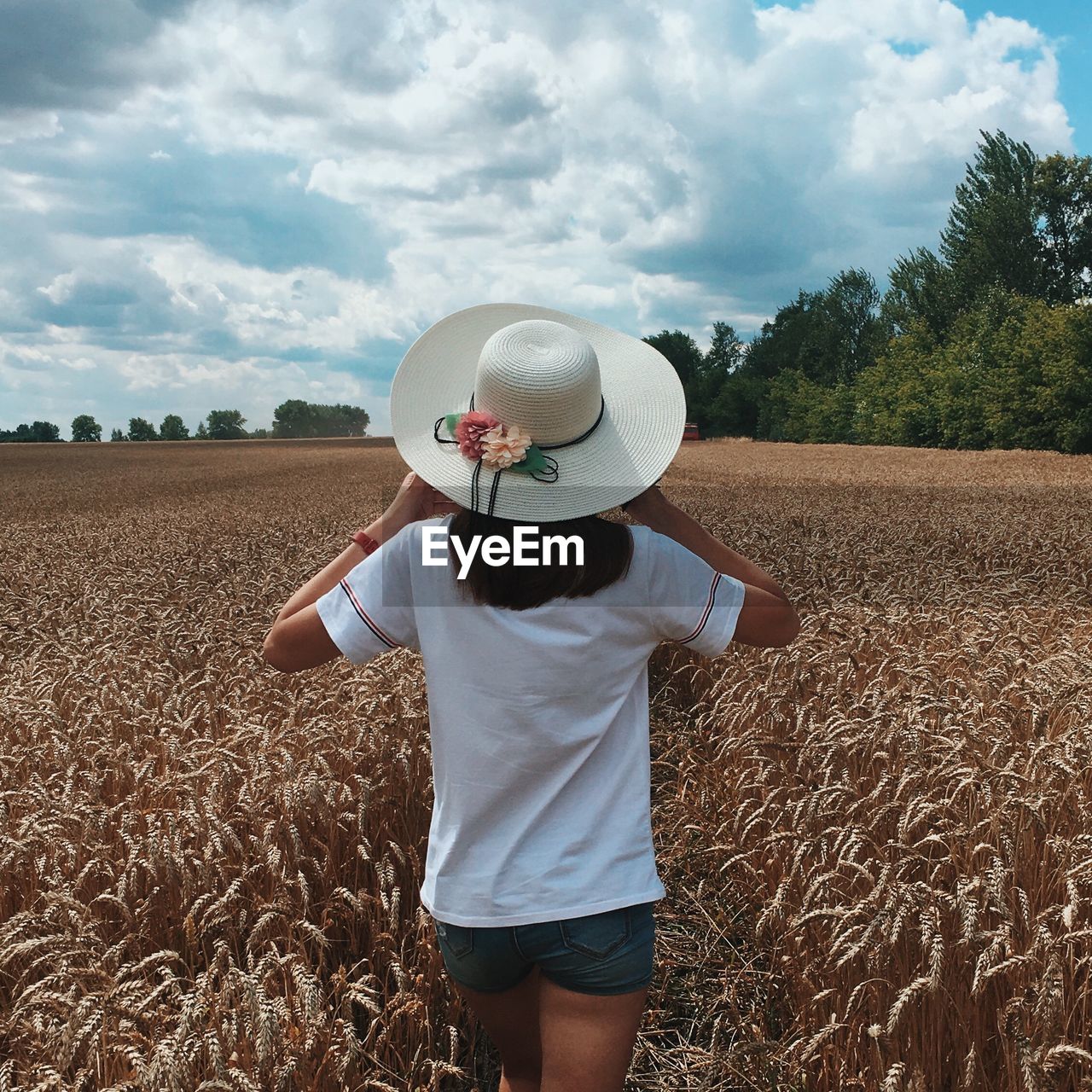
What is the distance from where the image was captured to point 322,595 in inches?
81.1

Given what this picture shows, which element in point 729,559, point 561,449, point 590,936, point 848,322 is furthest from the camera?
point 848,322

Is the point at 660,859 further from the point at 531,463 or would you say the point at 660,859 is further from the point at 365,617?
the point at 531,463

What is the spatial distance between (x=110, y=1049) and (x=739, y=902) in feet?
7.61

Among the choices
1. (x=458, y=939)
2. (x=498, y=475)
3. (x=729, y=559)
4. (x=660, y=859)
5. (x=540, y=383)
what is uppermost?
(x=540, y=383)

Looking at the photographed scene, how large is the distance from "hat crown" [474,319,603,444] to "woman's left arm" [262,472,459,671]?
269 millimetres

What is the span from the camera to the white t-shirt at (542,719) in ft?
5.77

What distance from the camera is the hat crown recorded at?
176 cm

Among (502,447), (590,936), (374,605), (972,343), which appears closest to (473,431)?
(502,447)

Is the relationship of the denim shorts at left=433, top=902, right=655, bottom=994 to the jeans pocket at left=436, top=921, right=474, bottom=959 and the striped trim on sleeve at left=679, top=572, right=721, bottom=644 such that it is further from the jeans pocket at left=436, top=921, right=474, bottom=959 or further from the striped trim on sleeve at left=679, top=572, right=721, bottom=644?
the striped trim on sleeve at left=679, top=572, right=721, bottom=644

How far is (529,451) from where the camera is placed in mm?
1776

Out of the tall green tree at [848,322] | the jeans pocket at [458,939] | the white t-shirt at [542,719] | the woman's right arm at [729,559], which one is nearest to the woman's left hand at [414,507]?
the white t-shirt at [542,719]

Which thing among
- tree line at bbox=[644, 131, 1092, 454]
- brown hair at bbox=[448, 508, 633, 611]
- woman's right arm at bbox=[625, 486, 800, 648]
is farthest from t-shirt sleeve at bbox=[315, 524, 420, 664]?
tree line at bbox=[644, 131, 1092, 454]

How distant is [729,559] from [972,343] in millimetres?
48405

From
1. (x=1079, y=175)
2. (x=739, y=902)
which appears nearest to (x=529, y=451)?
(x=739, y=902)
